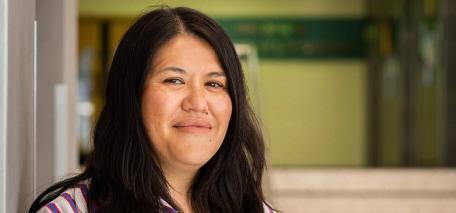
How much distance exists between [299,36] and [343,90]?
77 cm

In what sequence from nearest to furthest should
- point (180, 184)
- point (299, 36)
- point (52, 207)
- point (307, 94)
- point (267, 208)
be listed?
point (52, 207)
point (180, 184)
point (267, 208)
point (307, 94)
point (299, 36)

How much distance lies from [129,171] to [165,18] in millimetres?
319

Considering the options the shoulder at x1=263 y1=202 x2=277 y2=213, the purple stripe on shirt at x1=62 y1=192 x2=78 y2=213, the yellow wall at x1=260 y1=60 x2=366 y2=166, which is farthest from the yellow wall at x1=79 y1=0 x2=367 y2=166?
the purple stripe on shirt at x1=62 y1=192 x2=78 y2=213

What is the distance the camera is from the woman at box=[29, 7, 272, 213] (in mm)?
1746

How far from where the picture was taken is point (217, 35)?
1837 mm

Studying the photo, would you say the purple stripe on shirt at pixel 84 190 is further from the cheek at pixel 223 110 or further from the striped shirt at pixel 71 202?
the cheek at pixel 223 110

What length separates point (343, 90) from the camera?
995 cm

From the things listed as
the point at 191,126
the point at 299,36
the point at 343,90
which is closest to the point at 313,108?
the point at 343,90

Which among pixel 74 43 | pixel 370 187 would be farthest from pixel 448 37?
pixel 74 43

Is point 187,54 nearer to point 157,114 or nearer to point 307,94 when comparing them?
point 157,114

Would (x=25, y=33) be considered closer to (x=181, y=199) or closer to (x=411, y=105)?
(x=181, y=199)

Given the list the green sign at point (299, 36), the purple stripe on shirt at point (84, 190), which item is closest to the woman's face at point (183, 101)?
the purple stripe on shirt at point (84, 190)

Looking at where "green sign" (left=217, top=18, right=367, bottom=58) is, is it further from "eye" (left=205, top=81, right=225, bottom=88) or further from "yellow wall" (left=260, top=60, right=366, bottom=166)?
"eye" (left=205, top=81, right=225, bottom=88)

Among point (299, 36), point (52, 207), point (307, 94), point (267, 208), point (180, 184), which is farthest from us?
point (299, 36)
